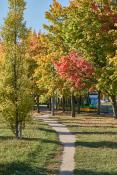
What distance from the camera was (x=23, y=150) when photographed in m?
22.5

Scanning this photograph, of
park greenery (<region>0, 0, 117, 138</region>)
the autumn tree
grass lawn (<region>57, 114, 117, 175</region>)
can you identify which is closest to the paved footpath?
grass lawn (<region>57, 114, 117, 175</region>)

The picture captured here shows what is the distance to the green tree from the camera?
90.8 feet

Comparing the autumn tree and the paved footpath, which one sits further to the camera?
the autumn tree

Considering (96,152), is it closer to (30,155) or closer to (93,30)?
(30,155)

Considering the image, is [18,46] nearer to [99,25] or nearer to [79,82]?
[99,25]

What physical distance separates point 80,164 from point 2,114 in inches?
360

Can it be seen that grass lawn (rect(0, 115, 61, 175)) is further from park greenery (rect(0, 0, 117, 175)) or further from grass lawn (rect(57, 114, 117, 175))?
grass lawn (rect(57, 114, 117, 175))

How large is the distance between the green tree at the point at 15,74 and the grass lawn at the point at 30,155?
4.45 feet

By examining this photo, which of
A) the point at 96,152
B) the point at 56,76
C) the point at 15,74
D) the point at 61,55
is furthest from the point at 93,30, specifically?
the point at 96,152

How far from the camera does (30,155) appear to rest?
69.4 feet

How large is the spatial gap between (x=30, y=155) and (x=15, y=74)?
801 centimetres

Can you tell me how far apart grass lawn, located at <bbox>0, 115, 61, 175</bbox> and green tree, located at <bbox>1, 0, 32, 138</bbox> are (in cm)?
136

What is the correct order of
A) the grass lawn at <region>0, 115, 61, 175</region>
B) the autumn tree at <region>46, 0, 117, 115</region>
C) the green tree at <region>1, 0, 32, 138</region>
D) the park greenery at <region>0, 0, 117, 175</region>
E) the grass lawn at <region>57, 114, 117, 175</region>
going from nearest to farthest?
1. the grass lawn at <region>0, 115, 61, 175</region>
2. the grass lawn at <region>57, 114, 117, 175</region>
3. the park greenery at <region>0, 0, 117, 175</region>
4. the green tree at <region>1, 0, 32, 138</region>
5. the autumn tree at <region>46, 0, 117, 115</region>

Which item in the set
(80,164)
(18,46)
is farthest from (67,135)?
(80,164)
